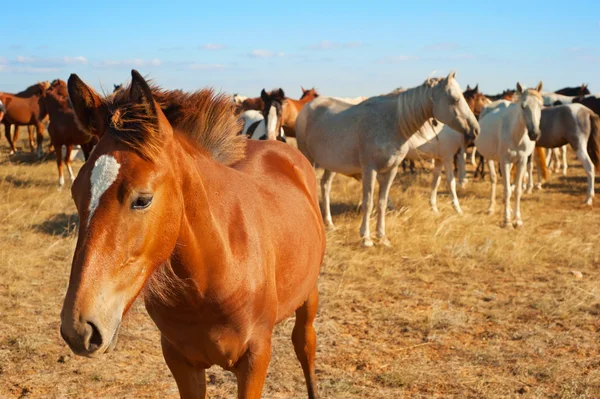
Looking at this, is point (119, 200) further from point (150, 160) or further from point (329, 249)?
point (329, 249)

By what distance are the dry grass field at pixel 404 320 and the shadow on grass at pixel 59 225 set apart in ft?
0.08

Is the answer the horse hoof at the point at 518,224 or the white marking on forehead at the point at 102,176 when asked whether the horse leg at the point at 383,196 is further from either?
the white marking on forehead at the point at 102,176

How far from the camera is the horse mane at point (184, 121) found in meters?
1.71

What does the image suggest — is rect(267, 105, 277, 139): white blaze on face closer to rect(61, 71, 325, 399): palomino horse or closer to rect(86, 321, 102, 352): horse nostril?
rect(61, 71, 325, 399): palomino horse

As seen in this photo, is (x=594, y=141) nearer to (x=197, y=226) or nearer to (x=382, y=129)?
(x=382, y=129)

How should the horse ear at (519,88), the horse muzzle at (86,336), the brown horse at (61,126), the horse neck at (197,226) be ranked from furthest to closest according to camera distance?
the brown horse at (61,126)
the horse ear at (519,88)
the horse neck at (197,226)
the horse muzzle at (86,336)

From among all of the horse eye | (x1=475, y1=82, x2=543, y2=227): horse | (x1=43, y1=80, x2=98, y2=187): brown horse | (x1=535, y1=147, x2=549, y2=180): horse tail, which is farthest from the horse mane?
(x1=535, y1=147, x2=549, y2=180): horse tail

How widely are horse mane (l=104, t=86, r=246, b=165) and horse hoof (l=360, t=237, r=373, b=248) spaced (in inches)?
199

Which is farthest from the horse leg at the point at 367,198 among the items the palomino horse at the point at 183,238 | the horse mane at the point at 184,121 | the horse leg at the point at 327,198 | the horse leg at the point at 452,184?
the horse mane at the point at 184,121

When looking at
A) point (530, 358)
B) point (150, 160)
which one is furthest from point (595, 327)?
point (150, 160)

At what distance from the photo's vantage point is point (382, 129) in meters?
7.17

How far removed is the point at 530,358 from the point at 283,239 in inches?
99.9

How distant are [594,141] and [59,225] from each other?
9.64m

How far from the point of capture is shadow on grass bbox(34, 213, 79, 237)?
24.8 ft
